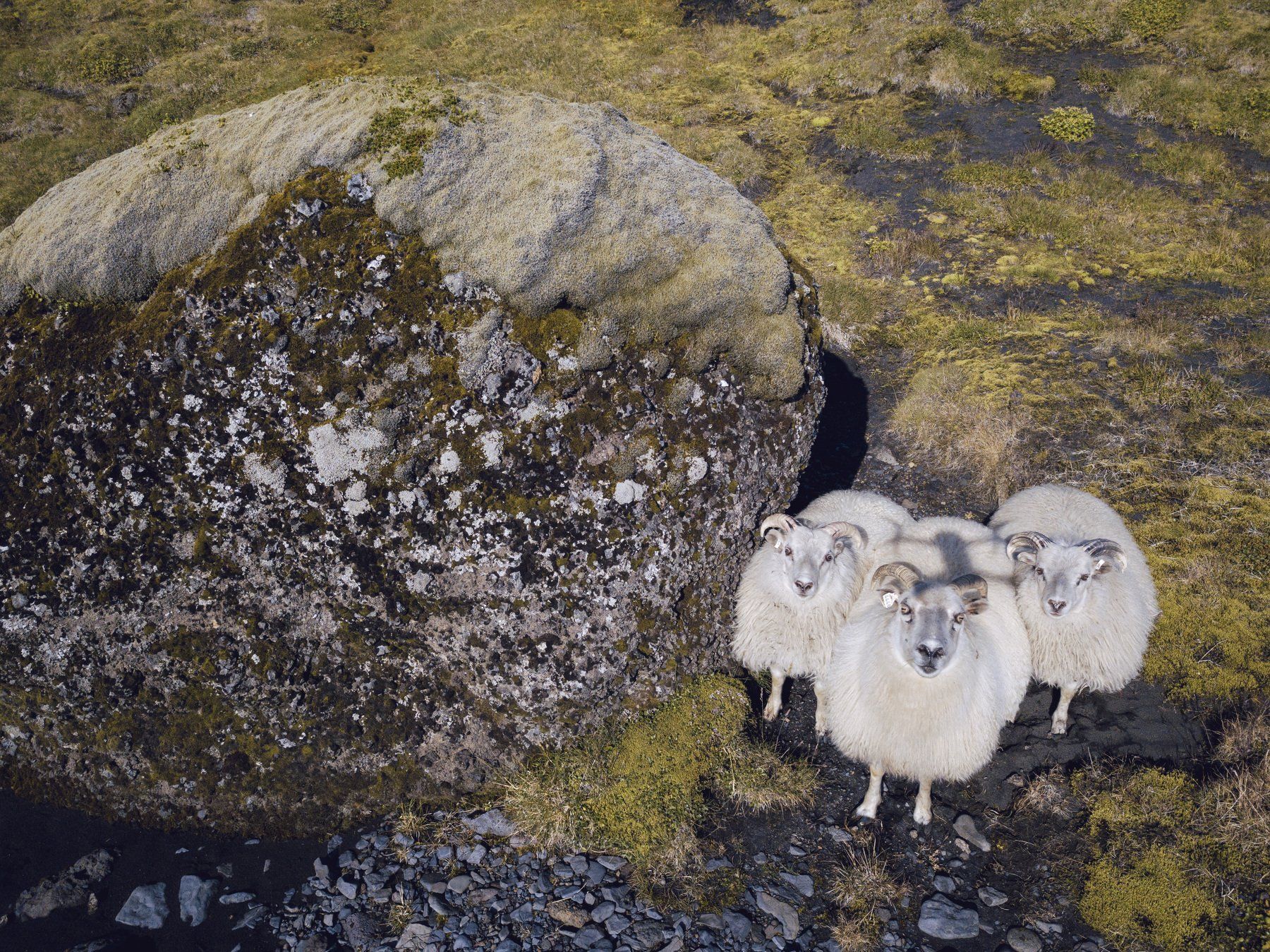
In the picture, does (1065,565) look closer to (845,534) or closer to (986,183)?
(845,534)

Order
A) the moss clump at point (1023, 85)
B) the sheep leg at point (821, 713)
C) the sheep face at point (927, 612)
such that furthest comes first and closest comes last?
the moss clump at point (1023, 85)
the sheep leg at point (821, 713)
the sheep face at point (927, 612)

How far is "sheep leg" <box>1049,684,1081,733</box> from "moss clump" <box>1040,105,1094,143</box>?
17.7 metres

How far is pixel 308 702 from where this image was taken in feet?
24.3

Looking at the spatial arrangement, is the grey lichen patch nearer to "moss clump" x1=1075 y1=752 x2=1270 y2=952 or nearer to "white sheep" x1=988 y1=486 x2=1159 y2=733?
"white sheep" x1=988 y1=486 x2=1159 y2=733

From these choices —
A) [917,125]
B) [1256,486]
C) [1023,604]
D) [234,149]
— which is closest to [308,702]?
[234,149]

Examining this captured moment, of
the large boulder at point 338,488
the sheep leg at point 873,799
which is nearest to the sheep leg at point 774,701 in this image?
the large boulder at point 338,488

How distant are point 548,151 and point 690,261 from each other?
6.87ft

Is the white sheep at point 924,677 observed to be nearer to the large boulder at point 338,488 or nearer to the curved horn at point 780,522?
the curved horn at point 780,522

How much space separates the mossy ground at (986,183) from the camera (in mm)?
9898

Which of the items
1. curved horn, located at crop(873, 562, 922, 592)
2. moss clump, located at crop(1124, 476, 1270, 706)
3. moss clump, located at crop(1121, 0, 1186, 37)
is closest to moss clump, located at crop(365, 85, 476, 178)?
curved horn, located at crop(873, 562, 922, 592)

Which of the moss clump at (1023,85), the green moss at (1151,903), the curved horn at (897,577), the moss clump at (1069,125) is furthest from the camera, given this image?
the moss clump at (1023,85)

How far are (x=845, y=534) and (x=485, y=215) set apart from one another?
524 cm

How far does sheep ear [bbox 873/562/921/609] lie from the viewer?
6461 millimetres

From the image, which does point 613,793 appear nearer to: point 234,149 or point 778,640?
point 778,640
